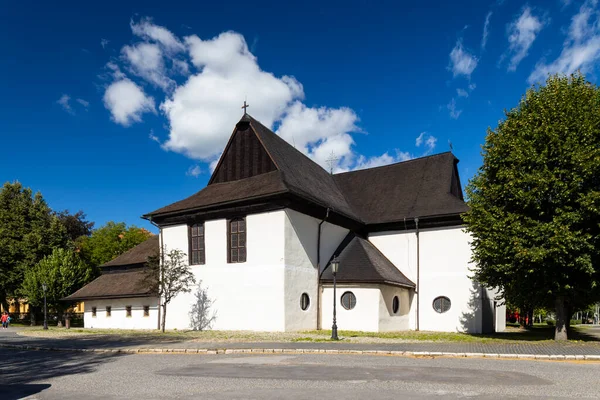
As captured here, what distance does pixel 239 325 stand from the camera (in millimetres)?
23922

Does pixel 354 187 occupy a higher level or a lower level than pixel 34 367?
higher

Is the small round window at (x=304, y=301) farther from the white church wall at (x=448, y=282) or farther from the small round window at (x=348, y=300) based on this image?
the white church wall at (x=448, y=282)

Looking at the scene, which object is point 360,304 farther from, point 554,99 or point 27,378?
point 27,378

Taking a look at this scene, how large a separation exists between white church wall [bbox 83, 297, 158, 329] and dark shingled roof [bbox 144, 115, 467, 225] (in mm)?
5609

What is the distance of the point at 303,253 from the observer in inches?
976

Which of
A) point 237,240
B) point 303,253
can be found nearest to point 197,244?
point 237,240

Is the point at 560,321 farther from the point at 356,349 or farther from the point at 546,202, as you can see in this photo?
the point at 356,349

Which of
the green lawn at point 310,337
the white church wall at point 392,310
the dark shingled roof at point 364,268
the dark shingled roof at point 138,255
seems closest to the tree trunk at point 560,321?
the green lawn at point 310,337

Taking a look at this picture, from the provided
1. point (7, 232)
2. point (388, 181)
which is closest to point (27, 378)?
point (388, 181)

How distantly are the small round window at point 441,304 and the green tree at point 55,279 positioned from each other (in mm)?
26849

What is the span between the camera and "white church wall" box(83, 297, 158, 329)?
28.0 meters

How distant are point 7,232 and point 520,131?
4026cm

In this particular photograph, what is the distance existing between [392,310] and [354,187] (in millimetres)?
11281

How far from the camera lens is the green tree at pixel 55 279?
3428cm
